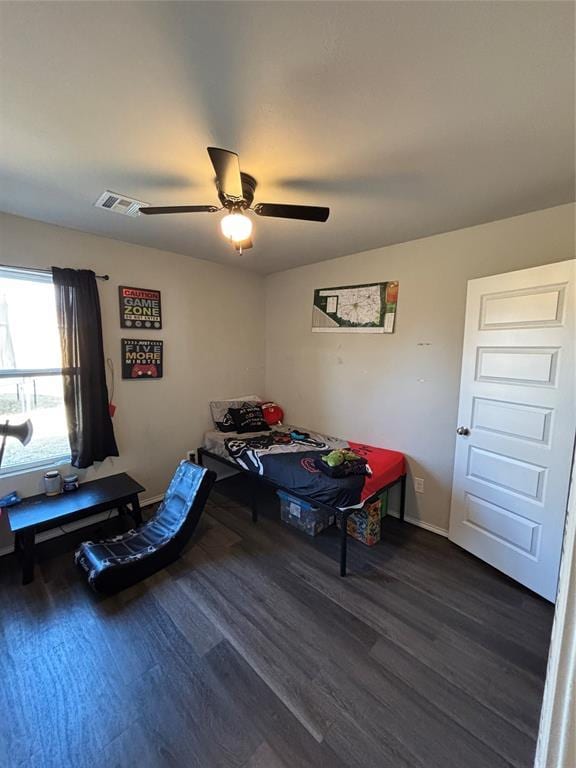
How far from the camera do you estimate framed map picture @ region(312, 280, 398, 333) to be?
2952mm

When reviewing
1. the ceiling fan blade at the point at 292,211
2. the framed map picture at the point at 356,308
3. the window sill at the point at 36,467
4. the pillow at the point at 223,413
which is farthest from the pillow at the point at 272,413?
the ceiling fan blade at the point at 292,211

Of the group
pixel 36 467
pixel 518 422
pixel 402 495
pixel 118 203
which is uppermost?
pixel 118 203

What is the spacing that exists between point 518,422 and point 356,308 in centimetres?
176

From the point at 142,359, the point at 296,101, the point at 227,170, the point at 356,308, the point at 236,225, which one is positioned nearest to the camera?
the point at 296,101

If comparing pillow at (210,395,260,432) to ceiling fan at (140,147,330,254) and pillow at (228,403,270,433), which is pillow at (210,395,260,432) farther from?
ceiling fan at (140,147,330,254)

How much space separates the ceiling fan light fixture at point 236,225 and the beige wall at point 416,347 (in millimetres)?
1715

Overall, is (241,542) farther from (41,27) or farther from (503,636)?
(41,27)

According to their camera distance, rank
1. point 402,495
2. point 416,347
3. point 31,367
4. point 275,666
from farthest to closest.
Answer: point 402,495, point 416,347, point 31,367, point 275,666

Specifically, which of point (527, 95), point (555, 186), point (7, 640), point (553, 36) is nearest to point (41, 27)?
point (553, 36)

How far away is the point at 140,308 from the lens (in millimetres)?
2992

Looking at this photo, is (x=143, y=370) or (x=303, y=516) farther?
(x=143, y=370)

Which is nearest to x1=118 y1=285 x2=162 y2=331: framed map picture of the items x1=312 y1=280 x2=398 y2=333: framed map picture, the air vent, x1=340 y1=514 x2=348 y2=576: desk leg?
the air vent

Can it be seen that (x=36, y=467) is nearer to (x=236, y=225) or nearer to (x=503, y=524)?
(x=236, y=225)

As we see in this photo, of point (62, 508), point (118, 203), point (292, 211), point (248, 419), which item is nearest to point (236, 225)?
point (292, 211)
